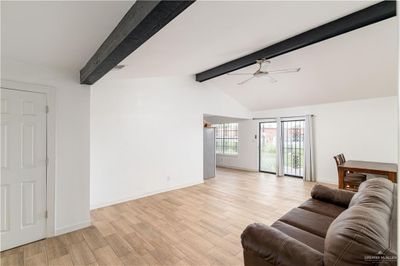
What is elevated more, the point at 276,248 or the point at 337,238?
the point at 337,238

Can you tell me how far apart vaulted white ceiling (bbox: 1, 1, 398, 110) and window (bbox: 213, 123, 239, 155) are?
3.60 metres

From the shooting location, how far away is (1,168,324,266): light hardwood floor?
2.15 m

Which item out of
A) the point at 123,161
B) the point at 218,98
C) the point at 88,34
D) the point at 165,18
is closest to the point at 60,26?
the point at 88,34

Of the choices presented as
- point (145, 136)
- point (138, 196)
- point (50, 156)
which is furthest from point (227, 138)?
point (50, 156)

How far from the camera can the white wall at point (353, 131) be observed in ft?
15.1

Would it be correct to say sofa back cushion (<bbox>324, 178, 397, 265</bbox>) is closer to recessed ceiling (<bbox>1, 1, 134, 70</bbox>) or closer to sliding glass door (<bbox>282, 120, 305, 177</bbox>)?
recessed ceiling (<bbox>1, 1, 134, 70</bbox>)

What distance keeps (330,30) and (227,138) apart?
5714 mm

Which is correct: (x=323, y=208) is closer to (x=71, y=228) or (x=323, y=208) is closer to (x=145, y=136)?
(x=71, y=228)

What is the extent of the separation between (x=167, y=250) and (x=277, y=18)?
3106mm

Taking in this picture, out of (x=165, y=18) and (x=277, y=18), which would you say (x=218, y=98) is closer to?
(x=277, y=18)

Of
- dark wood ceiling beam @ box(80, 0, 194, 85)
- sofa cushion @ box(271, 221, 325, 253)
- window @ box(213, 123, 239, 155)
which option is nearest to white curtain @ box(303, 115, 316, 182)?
window @ box(213, 123, 239, 155)

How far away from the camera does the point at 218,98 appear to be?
6059 mm

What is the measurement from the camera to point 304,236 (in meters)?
1.68

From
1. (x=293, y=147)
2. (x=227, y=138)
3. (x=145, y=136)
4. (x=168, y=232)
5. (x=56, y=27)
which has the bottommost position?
(x=168, y=232)
